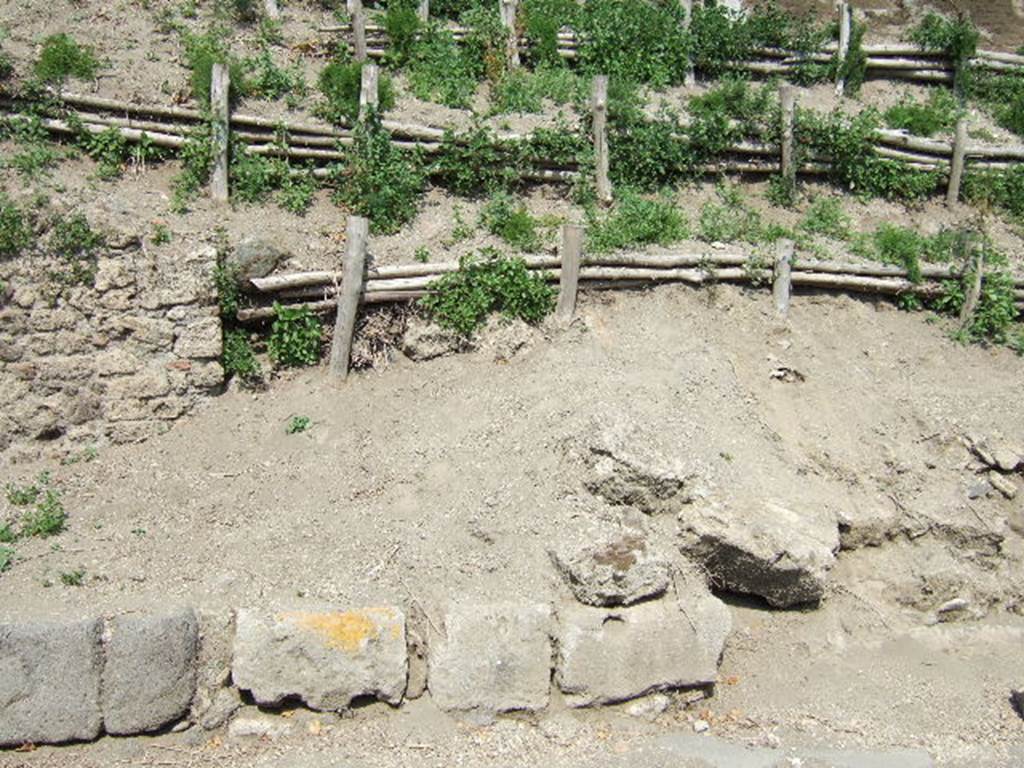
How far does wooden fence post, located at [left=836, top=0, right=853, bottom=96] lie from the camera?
10492 millimetres

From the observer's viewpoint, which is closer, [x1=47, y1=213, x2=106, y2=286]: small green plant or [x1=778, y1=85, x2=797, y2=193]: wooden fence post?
[x1=47, y1=213, x2=106, y2=286]: small green plant

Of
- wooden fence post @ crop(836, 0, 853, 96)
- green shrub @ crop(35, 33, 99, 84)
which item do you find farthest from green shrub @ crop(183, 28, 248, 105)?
wooden fence post @ crop(836, 0, 853, 96)

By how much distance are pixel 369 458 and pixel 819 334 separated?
11.5 feet

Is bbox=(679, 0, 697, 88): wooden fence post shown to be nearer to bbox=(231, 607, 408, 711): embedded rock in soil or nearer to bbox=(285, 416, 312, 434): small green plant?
bbox=(285, 416, 312, 434): small green plant

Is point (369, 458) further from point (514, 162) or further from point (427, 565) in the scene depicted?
point (514, 162)

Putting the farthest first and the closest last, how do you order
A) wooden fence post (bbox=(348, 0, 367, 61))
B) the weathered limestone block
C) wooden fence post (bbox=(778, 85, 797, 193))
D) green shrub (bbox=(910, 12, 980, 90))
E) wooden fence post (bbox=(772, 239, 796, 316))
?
green shrub (bbox=(910, 12, 980, 90)) < wooden fence post (bbox=(348, 0, 367, 61)) < wooden fence post (bbox=(778, 85, 797, 193)) < wooden fence post (bbox=(772, 239, 796, 316)) < the weathered limestone block

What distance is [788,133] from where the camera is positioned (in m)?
9.34

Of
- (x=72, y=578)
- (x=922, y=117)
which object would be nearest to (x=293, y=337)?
(x=72, y=578)

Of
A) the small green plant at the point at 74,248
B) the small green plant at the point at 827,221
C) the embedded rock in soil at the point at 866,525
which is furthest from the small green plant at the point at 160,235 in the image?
the small green plant at the point at 827,221

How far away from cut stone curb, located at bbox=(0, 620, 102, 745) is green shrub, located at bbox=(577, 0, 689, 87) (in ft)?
22.4

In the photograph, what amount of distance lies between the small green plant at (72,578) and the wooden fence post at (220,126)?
3175 millimetres

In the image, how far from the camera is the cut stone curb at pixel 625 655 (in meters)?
6.00

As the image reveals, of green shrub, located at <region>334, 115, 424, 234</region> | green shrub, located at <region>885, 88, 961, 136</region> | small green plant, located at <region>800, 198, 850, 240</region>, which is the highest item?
green shrub, located at <region>885, 88, 961, 136</region>

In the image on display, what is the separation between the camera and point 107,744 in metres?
5.69
